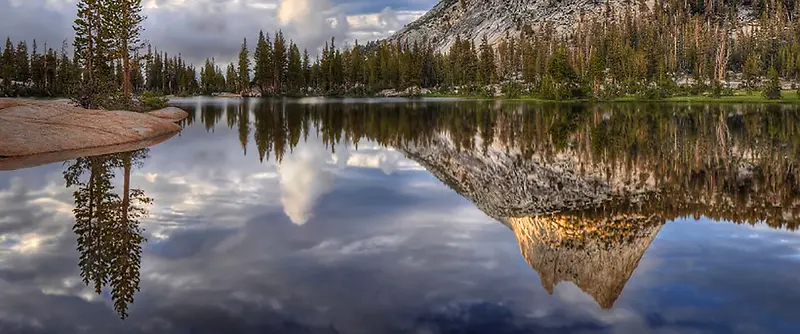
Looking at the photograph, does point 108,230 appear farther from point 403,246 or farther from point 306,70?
point 306,70

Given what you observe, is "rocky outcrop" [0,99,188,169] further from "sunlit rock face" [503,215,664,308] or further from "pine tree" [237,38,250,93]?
"pine tree" [237,38,250,93]

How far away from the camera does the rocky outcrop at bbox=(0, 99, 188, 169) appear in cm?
2034

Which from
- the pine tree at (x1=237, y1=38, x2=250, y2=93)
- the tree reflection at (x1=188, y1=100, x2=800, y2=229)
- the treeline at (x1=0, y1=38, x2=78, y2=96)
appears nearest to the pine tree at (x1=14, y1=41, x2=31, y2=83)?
the treeline at (x1=0, y1=38, x2=78, y2=96)

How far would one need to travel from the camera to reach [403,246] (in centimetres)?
983

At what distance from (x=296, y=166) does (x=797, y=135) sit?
24.5 meters

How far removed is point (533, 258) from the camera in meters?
8.91

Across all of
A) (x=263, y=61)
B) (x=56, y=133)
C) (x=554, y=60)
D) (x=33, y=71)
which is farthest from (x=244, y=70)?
(x=56, y=133)

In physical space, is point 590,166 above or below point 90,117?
below

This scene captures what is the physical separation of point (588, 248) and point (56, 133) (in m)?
20.1

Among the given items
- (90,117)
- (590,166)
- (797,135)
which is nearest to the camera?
(590,166)

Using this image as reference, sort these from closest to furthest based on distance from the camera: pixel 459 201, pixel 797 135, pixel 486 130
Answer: pixel 459 201 → pixel 797 135 → pixel 486 130

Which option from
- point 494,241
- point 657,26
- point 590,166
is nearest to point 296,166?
point 590,166

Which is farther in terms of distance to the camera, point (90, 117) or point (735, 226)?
point (90, 117)

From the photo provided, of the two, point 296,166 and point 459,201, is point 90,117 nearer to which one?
point 296,166
